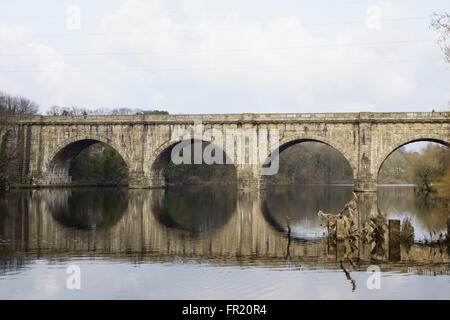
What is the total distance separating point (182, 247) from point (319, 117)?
1327 inches

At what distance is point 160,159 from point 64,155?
36.4 feet

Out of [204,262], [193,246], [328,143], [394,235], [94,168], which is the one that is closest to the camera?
[204,262]

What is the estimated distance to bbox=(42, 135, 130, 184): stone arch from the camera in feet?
174

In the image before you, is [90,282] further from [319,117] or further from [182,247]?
→ [319,117]

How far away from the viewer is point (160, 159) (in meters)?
53.8


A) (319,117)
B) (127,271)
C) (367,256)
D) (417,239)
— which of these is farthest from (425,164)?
(127,271)

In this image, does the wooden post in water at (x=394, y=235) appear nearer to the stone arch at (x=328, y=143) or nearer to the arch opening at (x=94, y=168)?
the stone arch at (x=328, y=143)

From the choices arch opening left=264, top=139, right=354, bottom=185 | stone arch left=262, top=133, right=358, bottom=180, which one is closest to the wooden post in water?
stone arch left=262, top=133, right=358, bottom=180

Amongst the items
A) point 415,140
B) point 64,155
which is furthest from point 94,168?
point 415,140

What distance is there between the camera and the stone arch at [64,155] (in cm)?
5312

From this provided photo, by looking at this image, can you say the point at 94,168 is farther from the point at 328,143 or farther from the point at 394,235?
the point at 394,235

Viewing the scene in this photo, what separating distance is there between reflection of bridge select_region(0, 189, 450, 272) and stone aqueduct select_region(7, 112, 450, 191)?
86.9 feet

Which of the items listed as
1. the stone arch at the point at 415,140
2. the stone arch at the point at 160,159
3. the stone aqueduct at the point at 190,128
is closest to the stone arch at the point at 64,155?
the stone aqueduct at the point at 190,128
